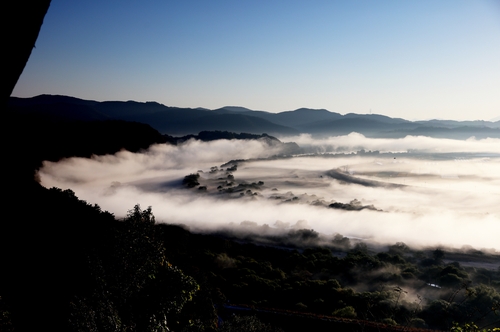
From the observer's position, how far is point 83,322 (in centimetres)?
659

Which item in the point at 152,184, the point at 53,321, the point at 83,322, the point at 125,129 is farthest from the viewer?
the point at 152,184

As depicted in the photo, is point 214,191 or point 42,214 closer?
point 42,214

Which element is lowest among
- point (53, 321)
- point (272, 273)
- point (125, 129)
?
point (272, 273)

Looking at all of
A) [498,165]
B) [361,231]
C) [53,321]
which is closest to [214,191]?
[361,231]

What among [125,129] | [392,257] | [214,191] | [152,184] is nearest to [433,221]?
[392,257]

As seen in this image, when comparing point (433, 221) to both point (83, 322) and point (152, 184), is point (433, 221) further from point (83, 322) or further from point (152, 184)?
point (152, 184)

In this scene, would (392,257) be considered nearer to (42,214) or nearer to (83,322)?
(42,214)

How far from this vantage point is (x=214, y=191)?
414 ft

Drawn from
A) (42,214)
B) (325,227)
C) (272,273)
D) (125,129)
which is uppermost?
(125,129)

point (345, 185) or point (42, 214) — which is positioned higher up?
point (42, 214)

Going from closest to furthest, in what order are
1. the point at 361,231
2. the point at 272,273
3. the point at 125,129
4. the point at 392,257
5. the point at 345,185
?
the point at 272,273 → the point at 392,257 → the point at 361,231 → the point at 125,129 → the point at 345,185

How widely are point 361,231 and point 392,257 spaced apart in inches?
1135

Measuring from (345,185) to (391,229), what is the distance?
5916 centimetres

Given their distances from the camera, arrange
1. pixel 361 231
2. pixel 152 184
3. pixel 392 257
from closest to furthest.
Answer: pixel 392 257
pixel 361 231
pixel 152 184
